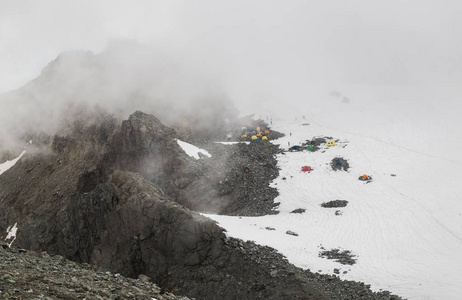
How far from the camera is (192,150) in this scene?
196ft

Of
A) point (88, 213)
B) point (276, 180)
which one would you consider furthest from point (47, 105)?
point (276, 180)

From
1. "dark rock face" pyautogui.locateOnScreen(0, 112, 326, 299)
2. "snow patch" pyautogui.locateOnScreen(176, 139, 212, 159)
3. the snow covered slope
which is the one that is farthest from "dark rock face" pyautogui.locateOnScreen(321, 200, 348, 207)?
"snow patch" pyautogui.locateOnScreen(176, 139, 212, 159)

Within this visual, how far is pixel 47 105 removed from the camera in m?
87.2

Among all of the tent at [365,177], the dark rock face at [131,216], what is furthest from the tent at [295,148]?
the tent at [365,177]

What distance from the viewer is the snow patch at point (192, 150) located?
58.6 meters

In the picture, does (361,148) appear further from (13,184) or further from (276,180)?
(13,184)

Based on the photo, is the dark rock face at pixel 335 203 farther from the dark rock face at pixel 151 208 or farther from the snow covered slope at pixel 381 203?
the dark rock face at pixel 151 208

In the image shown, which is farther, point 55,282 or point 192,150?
point 192,150

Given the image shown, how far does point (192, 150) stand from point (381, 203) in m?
27.5

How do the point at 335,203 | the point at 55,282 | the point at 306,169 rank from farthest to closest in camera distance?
1. the point at 306,169
2. the point at 335,203
3. the point at 55,282

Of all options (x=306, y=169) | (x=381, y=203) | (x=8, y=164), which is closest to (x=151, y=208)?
(x=381, y=203)

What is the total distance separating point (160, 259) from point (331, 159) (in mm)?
31719

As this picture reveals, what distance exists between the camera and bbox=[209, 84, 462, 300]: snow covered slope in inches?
1252

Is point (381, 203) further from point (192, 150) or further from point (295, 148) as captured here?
point (192, 150)
